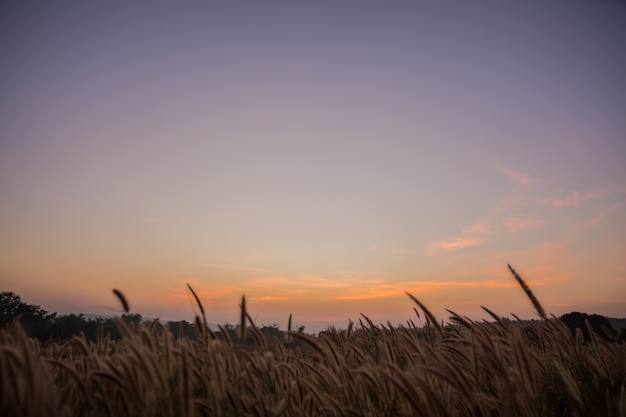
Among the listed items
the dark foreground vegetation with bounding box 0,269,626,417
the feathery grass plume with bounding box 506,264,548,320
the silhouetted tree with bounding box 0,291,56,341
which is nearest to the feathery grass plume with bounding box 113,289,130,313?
the dark foreground vegetation with bounding box 0,269,626,417

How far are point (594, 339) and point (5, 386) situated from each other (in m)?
6.46

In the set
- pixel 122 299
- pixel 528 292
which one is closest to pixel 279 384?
pixel 122 299

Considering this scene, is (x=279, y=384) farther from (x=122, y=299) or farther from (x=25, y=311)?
(x=25, y=311)

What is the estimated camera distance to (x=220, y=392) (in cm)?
282

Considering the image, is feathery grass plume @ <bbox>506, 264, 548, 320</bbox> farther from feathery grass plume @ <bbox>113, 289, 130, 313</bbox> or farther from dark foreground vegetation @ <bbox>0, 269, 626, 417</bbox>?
feathery grass plume @ <bbox>113, 289, 130, 313</bbox>

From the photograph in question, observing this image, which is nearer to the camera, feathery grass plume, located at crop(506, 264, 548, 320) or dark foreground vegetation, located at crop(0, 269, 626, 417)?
dark foreground vegetation, located at crop(0, 269, 626, 417)

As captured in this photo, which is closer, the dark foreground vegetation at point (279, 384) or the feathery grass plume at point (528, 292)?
the dark foreground vegetation at point (279, 384)

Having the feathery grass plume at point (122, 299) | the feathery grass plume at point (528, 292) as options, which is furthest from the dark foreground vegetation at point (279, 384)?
the feathery grass plume at point (528, 292)

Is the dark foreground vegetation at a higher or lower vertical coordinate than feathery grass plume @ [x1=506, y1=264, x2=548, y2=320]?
lower

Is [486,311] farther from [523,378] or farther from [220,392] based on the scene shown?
[220,392]

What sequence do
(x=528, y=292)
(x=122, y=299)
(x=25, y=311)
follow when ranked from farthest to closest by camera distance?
(x=25, y=311), (x=528, y=292), (x=122, y=299)

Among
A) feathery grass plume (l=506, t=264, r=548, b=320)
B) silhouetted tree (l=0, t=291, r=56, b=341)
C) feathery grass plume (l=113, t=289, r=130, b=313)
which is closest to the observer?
feathery grass plume (l=113, t=289, r=130, b=313)

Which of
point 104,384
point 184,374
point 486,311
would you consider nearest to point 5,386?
point 184,374

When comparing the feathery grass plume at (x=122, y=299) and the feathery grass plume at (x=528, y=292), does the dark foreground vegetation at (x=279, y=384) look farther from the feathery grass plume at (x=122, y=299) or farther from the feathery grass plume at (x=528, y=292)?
the feathery grass plume at (x=528, y=292)
